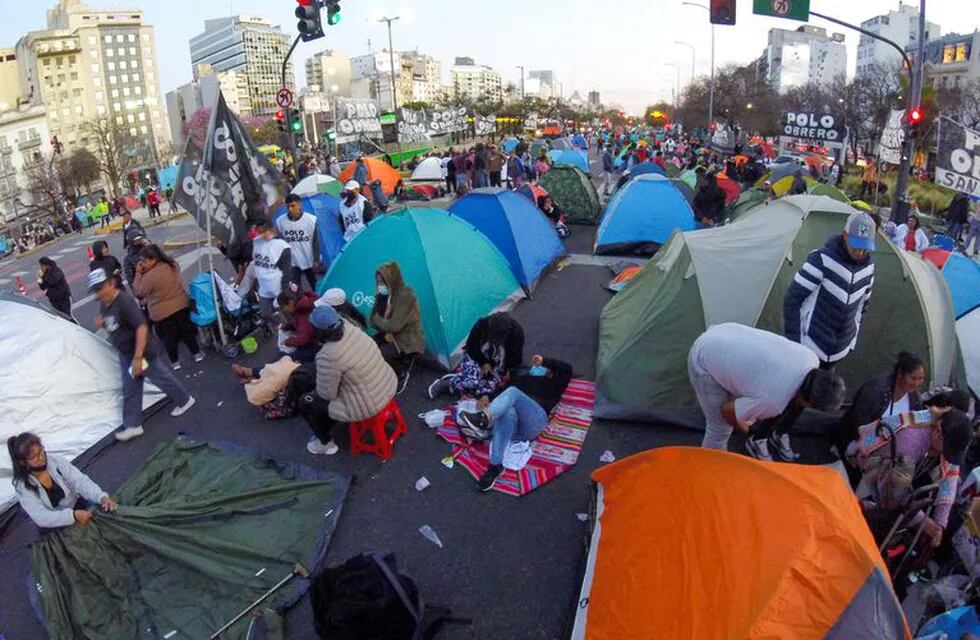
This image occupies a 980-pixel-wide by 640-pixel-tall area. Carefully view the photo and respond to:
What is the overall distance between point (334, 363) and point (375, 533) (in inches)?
53.5

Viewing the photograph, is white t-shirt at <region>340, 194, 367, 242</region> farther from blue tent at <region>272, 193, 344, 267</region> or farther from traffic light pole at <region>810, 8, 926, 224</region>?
traffic light pole at <region>810, 8, 926, 224</region>

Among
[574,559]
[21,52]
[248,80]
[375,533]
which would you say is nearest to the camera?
[574,559]

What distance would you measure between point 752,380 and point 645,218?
25.7 feet

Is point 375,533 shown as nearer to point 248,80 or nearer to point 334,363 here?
point 334,363

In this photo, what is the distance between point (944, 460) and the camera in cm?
356

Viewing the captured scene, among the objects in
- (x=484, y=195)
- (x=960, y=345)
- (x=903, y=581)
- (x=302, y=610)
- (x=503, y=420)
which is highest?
(x=484, y=195)

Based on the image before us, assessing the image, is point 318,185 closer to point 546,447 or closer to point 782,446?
point 546,447

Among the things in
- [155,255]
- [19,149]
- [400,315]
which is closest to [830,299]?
[400,315]

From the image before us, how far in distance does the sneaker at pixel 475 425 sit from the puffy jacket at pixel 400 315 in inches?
56.7

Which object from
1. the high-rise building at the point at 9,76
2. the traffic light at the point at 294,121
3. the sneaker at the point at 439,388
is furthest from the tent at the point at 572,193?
the high-rise building at the point at 9,76

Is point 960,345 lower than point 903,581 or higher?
higher

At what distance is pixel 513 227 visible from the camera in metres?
9.62

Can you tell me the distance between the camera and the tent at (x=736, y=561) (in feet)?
8.27

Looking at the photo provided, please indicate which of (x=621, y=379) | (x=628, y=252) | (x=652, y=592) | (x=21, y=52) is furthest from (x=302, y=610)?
(x=21, y=52)
